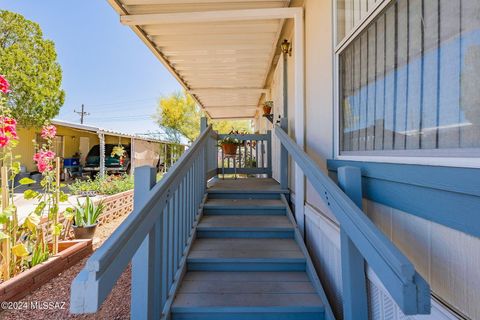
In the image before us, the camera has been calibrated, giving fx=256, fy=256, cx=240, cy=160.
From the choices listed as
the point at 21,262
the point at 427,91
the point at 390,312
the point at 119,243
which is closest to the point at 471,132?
the point at 427,91

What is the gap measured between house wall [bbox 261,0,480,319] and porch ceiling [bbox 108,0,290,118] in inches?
35.0

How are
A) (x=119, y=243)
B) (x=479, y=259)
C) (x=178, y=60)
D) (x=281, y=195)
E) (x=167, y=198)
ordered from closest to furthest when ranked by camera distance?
1. (x=479, y=259)
2. (x=119, y=243)
3. (x=167, y=198)
4. (x=281, y=195)
5. (x=178, y=60)

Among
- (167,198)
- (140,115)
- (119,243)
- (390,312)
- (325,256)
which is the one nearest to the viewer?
(119,243)

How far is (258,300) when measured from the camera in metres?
1.75

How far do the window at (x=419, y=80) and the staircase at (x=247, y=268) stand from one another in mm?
1095

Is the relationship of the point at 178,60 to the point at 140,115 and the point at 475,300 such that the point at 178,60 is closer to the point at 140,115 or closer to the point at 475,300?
the point at 475,300

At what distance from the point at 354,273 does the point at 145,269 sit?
1.08 meters

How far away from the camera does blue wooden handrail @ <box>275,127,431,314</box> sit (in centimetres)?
83

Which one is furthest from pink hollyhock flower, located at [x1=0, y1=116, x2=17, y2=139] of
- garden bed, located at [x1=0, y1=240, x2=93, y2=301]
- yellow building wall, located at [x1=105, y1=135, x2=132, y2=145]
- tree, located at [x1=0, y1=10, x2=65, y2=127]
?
yellow building wall, located at [x1=105, y1=135, x2=132, y2=145]

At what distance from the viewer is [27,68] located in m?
12.0

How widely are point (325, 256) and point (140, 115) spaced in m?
49.7

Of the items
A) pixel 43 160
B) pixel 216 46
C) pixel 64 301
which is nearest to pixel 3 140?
pixel 43 160

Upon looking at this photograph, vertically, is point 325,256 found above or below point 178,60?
below

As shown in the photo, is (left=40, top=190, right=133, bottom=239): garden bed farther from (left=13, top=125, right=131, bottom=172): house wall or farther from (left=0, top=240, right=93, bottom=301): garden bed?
(left=13, top=125, right=131, bottom=172): house wall
